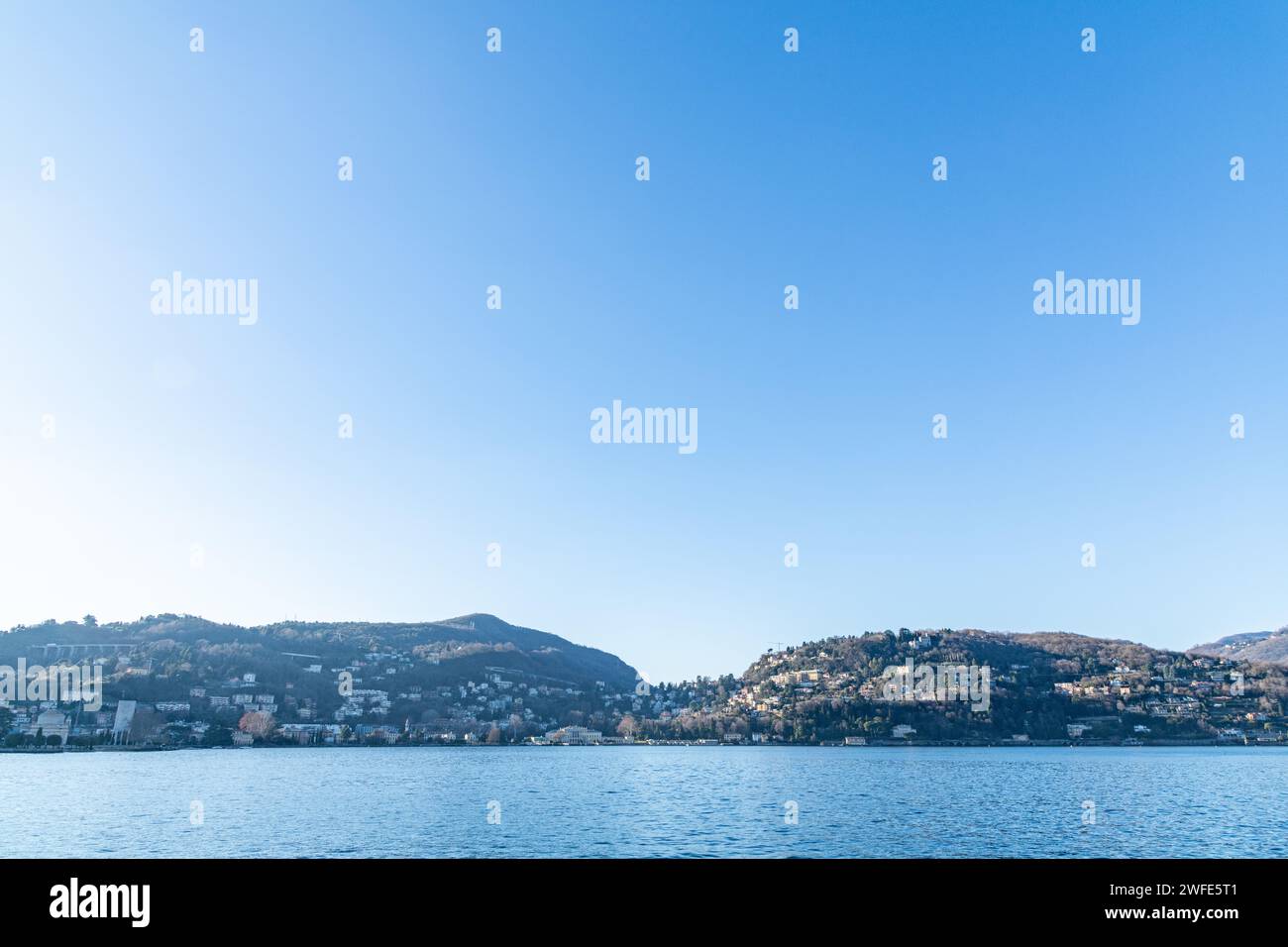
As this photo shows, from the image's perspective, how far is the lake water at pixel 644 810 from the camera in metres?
27.0


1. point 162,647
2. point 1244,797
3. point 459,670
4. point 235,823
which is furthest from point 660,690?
point 235,823

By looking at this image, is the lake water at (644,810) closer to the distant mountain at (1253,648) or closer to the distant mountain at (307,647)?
the distant mountain at (307,647)

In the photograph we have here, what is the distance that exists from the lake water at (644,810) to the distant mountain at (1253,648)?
104 m

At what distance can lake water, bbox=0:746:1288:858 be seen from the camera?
27.0 meters

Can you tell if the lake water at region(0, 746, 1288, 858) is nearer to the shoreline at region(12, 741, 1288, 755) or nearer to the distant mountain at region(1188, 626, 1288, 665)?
the shoreline at region(12, 741, 1288, 755)

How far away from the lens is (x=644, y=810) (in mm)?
37344

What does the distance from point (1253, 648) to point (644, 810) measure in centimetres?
17510

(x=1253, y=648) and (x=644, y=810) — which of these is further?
(x=1253, y=648)
